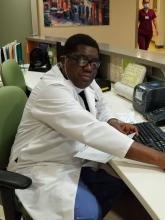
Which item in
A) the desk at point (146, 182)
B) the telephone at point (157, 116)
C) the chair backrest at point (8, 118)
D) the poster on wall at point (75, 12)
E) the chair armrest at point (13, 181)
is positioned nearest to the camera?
the desk at point (146, 182)

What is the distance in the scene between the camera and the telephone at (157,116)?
1507 millimetres

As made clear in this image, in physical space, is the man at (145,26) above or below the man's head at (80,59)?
above

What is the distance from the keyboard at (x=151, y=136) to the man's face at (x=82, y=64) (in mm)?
339

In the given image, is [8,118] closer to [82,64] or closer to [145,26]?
[82,64]

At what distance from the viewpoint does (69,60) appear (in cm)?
123

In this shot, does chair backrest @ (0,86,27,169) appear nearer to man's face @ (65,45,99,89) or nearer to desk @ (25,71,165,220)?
man's face @ (65,45,99,89)

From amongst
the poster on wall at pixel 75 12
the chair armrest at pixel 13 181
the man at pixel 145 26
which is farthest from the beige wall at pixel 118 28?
the chair armrest at pixel 13 181

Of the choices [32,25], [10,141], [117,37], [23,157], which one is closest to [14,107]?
[10,141]

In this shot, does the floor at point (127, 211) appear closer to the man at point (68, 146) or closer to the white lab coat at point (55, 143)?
the man at point (68, 146)

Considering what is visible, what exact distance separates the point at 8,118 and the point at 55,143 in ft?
1.00

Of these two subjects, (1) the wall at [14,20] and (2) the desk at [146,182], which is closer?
(2) the desk at [146,182]

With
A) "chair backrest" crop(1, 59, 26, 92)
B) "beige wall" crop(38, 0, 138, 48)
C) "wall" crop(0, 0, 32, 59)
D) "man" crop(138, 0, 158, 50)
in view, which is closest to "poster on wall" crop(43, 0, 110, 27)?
"beige wall" crop(38, 0, 138, 48)

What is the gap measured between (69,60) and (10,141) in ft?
1.62

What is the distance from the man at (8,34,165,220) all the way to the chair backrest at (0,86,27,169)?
0.07 m
